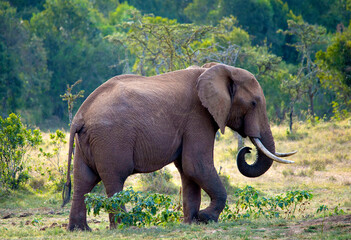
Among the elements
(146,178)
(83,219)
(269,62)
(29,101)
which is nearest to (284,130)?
(269,62)

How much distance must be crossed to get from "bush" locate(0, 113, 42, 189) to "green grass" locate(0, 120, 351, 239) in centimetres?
30

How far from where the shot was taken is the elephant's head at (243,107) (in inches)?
326

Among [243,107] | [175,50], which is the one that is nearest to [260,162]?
[243,107]

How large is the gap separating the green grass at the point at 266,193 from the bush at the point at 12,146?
30 cm

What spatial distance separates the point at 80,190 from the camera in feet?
25.6

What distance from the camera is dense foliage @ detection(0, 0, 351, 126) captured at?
18.9m

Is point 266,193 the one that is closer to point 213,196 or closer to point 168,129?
point 213,196

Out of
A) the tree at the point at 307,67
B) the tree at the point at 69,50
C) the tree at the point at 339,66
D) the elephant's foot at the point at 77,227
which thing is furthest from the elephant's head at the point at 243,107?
the tree at the point at 69,50

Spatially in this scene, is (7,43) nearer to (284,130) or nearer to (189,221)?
(284,130)

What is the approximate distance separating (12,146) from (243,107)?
582cm

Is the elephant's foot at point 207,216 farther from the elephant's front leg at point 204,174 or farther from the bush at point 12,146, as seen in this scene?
the bush at point 12,146

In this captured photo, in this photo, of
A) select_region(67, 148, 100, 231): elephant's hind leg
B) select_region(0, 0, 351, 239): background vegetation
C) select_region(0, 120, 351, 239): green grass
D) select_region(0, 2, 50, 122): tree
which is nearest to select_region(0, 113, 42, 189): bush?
select_region(0, 0, 351, 239): background vegetation

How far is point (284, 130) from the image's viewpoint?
19.5 meters

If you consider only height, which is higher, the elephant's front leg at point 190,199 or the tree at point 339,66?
the tree at point 339,66
